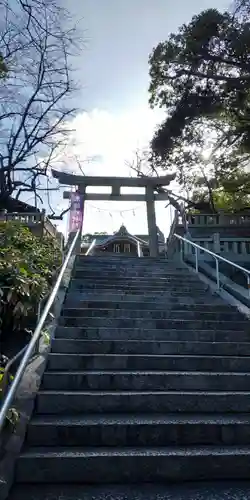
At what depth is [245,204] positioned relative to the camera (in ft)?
53.0

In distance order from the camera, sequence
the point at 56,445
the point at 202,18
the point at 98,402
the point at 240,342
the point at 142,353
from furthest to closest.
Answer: the point at 202,18, the point at 240,342, the point at 142,353, the point at 98,402, the point at 56,445

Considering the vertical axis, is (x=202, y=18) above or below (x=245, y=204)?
above

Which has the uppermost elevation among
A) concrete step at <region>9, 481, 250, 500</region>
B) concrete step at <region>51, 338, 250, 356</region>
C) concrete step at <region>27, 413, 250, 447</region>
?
concrete step at <region>51, 338, 250, 356</region>

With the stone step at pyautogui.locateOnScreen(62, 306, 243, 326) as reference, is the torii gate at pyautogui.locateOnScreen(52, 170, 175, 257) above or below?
above

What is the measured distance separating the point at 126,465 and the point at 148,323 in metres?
2.30

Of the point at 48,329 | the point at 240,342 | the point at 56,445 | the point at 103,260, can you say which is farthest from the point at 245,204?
the point at 56,445

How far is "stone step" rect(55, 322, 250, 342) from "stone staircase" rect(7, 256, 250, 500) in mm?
12

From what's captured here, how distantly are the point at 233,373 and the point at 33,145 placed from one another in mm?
15266

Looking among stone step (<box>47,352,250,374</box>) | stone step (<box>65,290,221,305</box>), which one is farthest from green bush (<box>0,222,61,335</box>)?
stone step (<box>65,290,221,305</box>)

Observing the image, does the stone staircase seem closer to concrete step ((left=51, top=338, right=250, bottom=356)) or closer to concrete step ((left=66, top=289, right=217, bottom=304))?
concrete step ((left=51, top=338, right=250, bottom=356))

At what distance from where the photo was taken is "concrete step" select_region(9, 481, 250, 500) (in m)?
2.36

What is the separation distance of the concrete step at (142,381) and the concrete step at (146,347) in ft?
1.50

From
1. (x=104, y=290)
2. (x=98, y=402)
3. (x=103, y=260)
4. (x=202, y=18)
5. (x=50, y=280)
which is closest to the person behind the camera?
(x=98, y=402)

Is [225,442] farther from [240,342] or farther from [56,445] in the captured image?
[240,342]
